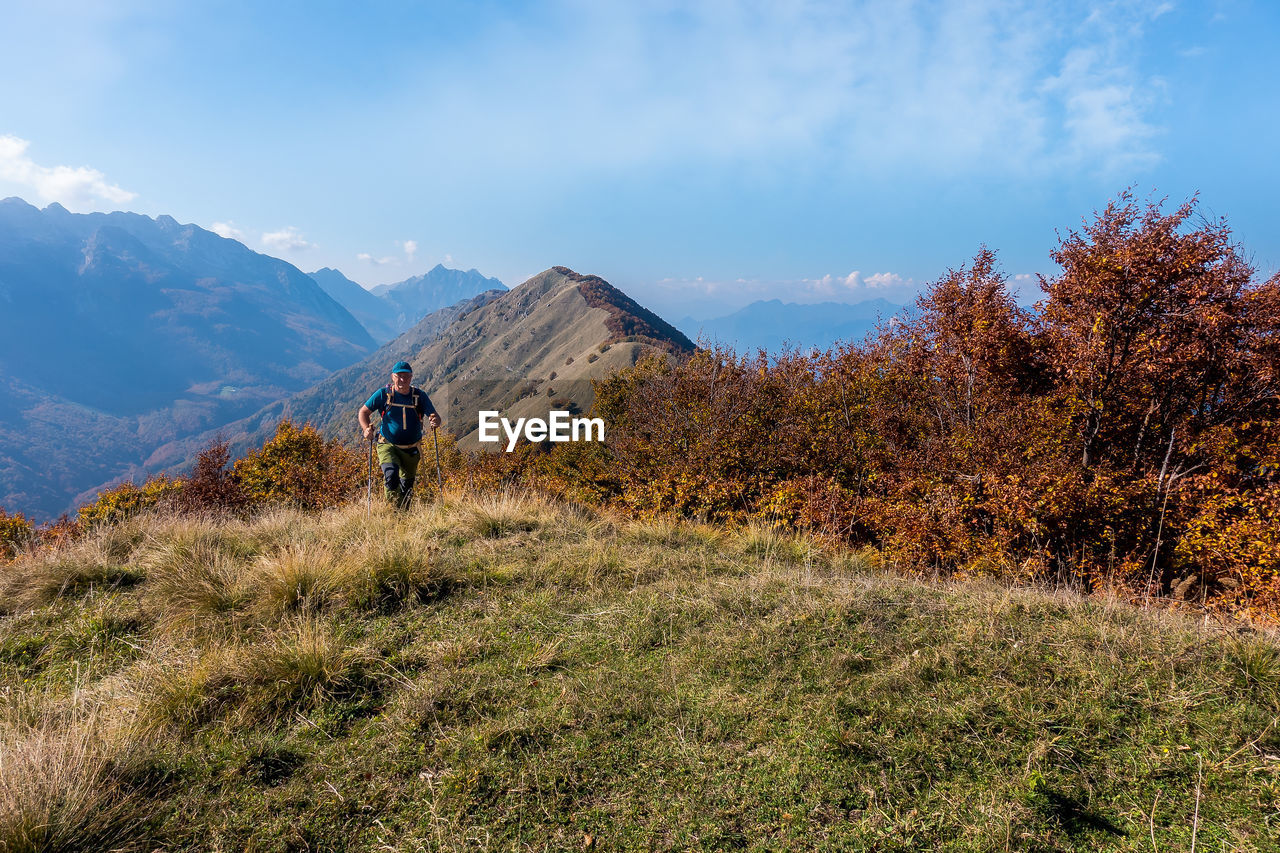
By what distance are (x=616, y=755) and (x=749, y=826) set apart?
2.75ft

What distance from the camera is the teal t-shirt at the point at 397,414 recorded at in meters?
8.91

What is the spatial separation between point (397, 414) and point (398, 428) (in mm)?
227

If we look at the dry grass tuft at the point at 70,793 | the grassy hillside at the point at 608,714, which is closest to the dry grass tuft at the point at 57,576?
the grassy hillside at the point at 608,714

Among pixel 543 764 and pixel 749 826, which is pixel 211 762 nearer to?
pixel 543 764

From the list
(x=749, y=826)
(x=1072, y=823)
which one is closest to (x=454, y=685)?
(x=749, y=826)

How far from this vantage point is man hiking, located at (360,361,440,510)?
29.2ft

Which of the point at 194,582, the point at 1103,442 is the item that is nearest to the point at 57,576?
the point at 194,582

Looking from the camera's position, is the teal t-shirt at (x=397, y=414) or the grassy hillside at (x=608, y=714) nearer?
the grassy hillside at (x=608, y=714)

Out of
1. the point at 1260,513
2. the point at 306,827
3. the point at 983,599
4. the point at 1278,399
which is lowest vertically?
the point at 306,827

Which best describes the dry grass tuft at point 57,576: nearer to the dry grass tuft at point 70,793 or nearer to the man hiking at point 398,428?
the man hiking at point 398,428

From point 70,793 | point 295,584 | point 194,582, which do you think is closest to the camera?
point 70,793

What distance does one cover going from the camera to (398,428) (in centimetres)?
893

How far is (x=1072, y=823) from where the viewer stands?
2.75m

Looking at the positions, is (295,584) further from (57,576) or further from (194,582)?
(57,576)
